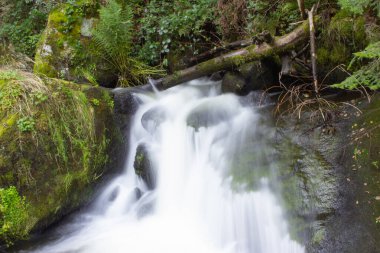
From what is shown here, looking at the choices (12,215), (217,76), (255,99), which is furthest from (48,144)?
(217,76)

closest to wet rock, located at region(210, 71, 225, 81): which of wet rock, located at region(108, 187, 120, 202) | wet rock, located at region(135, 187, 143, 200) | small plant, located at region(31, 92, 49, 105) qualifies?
wet rock, located at region(135, 187, 143, 200)

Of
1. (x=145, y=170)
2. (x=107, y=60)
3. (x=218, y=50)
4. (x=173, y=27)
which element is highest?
(x=173, y=27)

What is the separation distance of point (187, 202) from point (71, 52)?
4007 millimetres

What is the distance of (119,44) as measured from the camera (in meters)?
7.03

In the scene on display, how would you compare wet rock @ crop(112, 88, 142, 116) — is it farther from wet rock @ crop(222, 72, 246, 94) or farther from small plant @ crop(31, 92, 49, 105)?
wet rock @ crop(222, 72, 246, 94)

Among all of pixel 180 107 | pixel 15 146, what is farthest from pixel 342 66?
pixel 15 146

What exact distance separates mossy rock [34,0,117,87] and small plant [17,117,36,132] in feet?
7.73

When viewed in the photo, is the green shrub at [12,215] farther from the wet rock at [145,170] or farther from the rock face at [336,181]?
the rock face at [336,181]

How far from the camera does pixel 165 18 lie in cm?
739

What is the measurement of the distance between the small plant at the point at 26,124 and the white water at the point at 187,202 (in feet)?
4.65

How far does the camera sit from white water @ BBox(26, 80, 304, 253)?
4.35 m

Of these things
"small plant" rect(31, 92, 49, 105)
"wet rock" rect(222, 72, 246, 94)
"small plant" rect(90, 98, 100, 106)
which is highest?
"small plant" rect(31, 92, 49, 105)

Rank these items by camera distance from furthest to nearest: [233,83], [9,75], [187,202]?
[233,83]
[187,202]
[9,75]

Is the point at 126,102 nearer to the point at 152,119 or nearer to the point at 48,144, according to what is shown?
the point at 152,119
